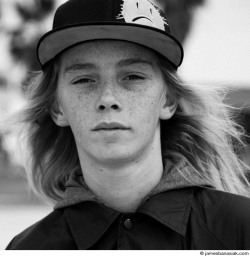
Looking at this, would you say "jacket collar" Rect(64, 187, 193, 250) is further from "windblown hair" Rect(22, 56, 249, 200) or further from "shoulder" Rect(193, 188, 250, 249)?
"windblown hair" Rect(22, 56, 249, 200)

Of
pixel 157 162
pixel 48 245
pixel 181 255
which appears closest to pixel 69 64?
pixel 157 162

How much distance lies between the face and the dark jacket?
0.82 ft

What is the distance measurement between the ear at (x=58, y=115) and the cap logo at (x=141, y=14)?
23.5 inches

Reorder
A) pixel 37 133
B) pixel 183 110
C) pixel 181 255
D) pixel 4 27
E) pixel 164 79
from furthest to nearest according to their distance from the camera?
1. pixel 4 27
2. pixel 37 133
3. pixel 183 110
4. pixel 164 79
5. pixel 181 255

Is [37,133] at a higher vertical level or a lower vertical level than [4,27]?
lower

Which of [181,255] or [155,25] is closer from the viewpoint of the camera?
[181,255]

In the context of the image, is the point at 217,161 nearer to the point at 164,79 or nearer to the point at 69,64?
the point at 164,79

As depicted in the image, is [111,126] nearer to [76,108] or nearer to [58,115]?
[76,108]

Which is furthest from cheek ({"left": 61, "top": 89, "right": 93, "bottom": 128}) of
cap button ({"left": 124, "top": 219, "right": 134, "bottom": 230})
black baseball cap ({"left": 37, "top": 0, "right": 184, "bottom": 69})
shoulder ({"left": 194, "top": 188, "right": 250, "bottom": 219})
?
shoulder ({"left": 194, "top": 188, "right": 250, "bottom": 219})

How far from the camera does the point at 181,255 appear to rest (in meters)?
2.31

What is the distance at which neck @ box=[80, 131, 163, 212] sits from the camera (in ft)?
8.47

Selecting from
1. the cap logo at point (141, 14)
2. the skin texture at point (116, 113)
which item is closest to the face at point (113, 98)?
the skin texture at point (116, 113)

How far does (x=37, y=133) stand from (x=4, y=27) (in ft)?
29.7

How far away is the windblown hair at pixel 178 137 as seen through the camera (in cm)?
289
